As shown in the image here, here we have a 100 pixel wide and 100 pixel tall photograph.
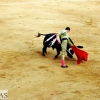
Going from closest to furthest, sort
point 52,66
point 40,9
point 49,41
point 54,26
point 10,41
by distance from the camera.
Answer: point 52,66 → point 49,41 → point 10,41 → point 54,26 → point 40,9

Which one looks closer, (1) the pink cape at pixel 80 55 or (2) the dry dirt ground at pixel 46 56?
(2) the dry dirt ground at pixel 46 56

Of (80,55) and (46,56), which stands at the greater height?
(80,55)

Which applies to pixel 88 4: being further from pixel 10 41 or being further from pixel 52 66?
pixel 52 66

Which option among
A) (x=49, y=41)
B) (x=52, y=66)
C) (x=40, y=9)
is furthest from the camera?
(x=40, y=9)

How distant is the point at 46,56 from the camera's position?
1175 centimetres

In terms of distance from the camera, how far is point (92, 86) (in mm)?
9219

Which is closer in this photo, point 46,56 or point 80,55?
point 80,55

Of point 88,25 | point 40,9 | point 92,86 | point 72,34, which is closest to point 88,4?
point 40,9

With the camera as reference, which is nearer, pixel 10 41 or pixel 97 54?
pixel 97 54

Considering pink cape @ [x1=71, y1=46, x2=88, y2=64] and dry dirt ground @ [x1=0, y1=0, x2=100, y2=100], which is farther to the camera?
pink cape @ [x1=71, y1=46, x2=88, y2=64]

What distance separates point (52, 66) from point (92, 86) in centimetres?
196

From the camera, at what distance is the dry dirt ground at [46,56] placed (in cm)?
891

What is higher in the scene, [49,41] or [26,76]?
[49,41]

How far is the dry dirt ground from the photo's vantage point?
8.91 m
